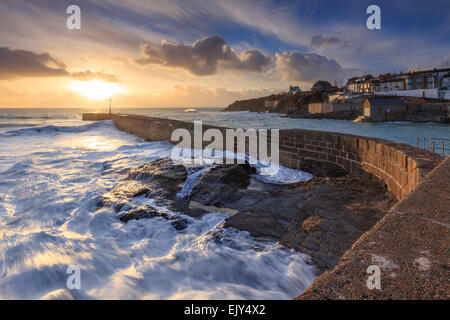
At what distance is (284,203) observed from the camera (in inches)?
209

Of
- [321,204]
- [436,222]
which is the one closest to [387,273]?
[436,222]

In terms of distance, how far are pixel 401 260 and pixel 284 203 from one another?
373 centimetres

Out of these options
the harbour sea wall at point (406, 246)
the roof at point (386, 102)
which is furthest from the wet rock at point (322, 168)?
the roof at point (386, 102)

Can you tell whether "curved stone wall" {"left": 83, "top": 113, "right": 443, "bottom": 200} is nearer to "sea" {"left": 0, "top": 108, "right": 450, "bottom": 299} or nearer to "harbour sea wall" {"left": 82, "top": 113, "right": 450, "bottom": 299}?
"harbour sea wall" {"left": 82, "top": 113, "right": 450, "bottom": 299}

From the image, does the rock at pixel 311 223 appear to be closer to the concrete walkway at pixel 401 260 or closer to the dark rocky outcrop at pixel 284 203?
the dark rocky outcrop at pixel 284 203

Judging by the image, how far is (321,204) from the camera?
496 cm

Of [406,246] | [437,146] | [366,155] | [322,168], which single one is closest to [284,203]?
[366,155]

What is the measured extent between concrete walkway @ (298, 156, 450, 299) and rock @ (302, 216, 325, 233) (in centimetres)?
180

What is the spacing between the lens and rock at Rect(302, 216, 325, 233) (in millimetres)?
4004

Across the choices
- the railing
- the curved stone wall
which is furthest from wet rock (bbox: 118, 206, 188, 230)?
the railing

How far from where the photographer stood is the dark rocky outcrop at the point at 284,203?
12.5ft

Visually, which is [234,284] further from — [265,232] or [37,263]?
[37,263]

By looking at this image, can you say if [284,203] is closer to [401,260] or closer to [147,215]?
[147,215]

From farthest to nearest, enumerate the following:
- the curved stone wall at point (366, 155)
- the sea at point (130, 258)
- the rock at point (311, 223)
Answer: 1. the curved stone wall at point (366, 155)
2. the rock at point (311, 223)
3. the sea at point (130, 258)
